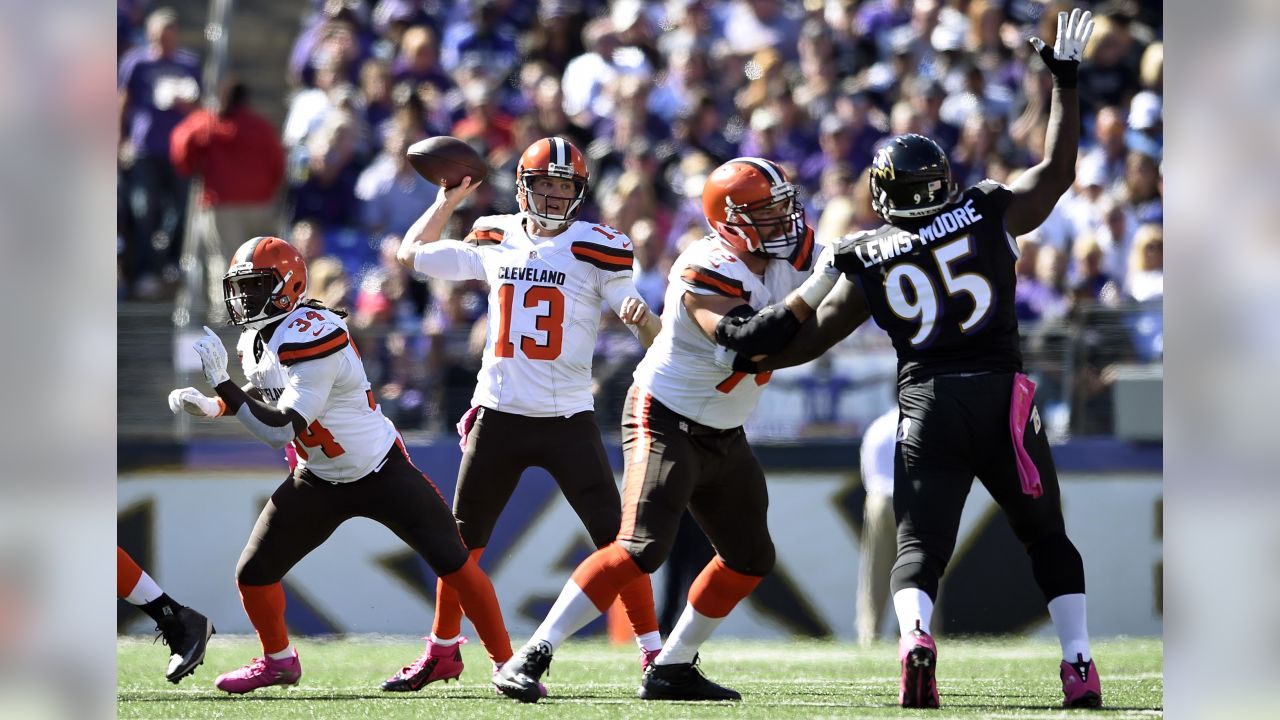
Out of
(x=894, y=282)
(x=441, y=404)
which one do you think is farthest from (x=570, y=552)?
(x=894, y=282)

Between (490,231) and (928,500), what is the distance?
215 cm

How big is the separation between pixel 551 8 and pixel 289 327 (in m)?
6.91

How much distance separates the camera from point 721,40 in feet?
39.9

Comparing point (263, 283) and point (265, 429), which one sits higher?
point (263, 283)

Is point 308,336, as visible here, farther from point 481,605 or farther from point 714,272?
point 714,272

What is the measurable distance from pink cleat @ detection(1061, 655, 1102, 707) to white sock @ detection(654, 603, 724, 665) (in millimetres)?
1270

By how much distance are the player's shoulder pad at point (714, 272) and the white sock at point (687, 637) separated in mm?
1161

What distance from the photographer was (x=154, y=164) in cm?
1128

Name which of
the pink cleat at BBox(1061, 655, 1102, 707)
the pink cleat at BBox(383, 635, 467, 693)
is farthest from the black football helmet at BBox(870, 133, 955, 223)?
the pink cleat at BBox(383, 635, 467, 693)

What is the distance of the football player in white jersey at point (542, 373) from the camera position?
6.17 meters

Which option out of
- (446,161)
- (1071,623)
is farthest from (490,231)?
(1071,623)

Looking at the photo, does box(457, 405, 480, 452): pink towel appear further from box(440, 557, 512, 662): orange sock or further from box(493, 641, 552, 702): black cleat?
box(493, 641, 552, 702): black cleat

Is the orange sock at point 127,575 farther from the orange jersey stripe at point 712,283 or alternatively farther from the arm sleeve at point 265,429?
the orange jersey stripe at point 712,283

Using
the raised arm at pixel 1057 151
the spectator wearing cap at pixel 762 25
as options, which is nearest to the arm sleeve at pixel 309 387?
the raised arm at pixel 1057 151
